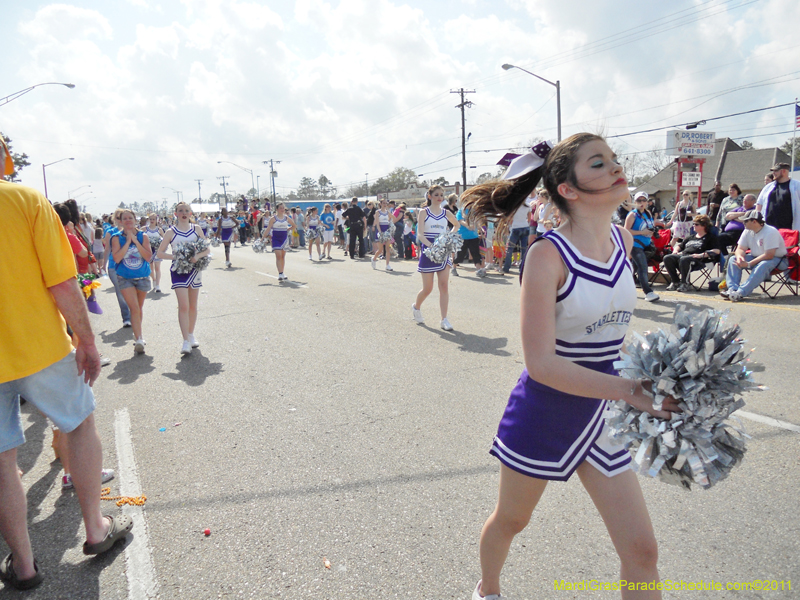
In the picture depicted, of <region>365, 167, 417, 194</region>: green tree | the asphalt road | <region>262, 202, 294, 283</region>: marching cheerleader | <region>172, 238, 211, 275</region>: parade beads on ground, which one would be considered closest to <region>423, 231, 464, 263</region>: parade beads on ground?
the asphalt road

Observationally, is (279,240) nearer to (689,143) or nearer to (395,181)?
(689,143)

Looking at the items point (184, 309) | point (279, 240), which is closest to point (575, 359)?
point (184, 309)

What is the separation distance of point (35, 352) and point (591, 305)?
2417 millimetres

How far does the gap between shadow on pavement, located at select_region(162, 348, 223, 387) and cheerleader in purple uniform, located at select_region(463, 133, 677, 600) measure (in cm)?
454

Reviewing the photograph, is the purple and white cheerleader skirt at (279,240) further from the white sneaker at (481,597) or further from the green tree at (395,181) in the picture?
the green tree at (395,181)

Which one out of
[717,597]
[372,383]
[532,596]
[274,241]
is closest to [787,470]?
[717,597]

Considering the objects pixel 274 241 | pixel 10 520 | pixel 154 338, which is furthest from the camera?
pixel 274 241

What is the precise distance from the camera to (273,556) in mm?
2762

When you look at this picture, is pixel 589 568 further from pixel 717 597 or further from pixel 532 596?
pixel 717 597

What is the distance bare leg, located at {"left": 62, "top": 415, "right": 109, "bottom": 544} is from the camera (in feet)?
8.86

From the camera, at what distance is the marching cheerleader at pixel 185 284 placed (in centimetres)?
687

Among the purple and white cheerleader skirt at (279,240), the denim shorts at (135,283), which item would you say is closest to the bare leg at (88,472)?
the denim shorts at (135,283)

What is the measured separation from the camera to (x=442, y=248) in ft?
24.8

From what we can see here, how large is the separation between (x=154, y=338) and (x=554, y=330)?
7.47 meters
